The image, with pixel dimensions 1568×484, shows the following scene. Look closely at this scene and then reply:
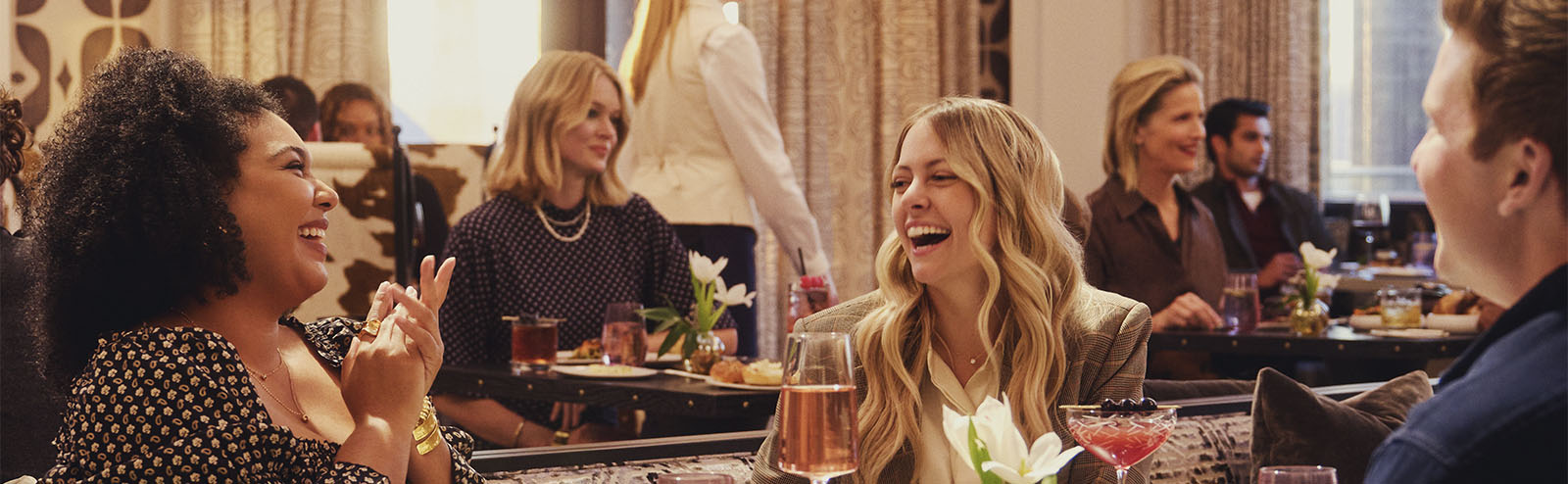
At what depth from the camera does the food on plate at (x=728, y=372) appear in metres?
2.99

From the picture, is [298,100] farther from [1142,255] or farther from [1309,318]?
[1309,318]

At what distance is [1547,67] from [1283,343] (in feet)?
10.1

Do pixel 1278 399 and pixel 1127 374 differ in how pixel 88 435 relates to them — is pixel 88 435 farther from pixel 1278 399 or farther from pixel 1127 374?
pixel 1278 399

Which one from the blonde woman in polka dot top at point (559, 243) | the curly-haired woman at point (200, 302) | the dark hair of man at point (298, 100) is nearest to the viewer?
the curly-haired woman at point (200, 302)

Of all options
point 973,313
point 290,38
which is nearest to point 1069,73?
point 290,38

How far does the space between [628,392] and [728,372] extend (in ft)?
0.73

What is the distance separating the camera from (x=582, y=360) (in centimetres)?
334

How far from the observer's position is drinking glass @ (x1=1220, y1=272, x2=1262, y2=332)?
408cm

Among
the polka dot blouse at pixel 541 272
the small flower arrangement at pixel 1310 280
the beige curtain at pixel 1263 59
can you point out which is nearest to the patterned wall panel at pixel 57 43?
the polka dot blouse at pixel 541 272

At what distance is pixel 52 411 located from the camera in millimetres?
2398

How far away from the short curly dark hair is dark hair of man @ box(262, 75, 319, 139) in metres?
3.21

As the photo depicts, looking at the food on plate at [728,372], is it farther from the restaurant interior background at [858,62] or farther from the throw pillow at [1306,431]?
the restaurant interior background at [858,62]

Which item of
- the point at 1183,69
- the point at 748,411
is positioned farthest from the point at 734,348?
the point at 1183,69

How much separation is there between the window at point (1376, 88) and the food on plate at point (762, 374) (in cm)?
605
